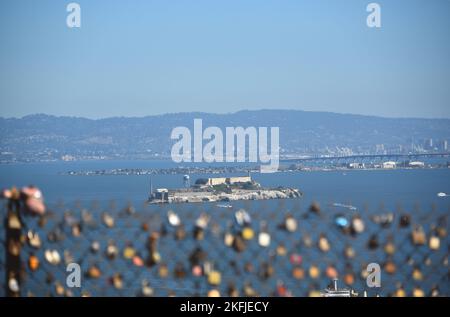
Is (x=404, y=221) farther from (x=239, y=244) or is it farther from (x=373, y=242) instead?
(x=239, y=244)

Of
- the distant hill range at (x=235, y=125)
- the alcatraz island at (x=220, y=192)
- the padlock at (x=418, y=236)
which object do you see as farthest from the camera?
the distant hill range at (x=235, y=125)

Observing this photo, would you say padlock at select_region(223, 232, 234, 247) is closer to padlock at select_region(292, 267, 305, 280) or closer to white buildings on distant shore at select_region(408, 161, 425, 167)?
padlock at select_region(292, 267, 305, 280)

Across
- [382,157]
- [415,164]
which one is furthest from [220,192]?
[415,164]

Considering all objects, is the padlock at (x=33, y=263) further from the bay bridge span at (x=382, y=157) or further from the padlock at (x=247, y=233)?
the bay bridge span at (x=382, y=157)

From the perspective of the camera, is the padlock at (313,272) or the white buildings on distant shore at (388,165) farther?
the white buildings on distant shore at (388,165)

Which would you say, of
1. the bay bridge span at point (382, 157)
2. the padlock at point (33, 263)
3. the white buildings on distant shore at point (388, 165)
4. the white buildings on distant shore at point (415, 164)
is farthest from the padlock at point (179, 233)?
the white buildings on distant shore at point (415, 164)

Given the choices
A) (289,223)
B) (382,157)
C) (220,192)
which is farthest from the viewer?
(382,157)
